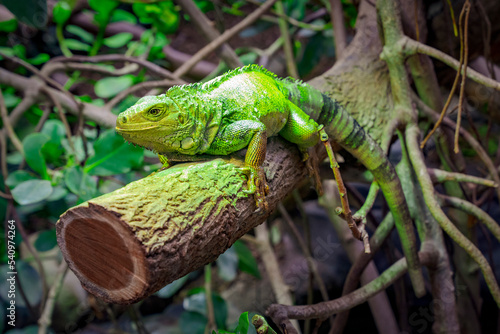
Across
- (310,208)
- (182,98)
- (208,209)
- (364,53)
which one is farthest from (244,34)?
(208,209)

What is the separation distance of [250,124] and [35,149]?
1.40 m

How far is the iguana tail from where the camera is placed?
1.84m

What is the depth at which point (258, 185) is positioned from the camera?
4.56ft

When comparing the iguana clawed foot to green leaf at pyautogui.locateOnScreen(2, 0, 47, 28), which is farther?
green leaf at pyautogui.locateOnScreen(2, 0, 47, 28)

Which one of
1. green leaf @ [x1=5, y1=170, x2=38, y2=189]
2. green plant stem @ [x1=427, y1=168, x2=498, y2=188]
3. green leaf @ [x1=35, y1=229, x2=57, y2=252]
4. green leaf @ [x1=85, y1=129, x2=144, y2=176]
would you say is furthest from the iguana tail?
green leaf @ [x1=35, y1=229, x2=57, y2=252]

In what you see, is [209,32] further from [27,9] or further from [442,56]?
[442,56]

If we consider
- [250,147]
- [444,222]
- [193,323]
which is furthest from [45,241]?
[444,222]

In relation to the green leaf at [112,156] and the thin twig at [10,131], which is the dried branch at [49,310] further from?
the thin twig at [10,131]

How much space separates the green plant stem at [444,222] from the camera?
1802 mm

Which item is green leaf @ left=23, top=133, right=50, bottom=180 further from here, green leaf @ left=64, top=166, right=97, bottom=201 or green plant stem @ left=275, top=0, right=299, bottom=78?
green plant stem @ left=275, top=0, right=299, bottom=78

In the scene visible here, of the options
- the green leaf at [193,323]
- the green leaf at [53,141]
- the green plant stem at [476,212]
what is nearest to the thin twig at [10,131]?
the green leaf at [53,141]

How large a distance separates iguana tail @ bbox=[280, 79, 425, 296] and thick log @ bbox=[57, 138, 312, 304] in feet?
2.31

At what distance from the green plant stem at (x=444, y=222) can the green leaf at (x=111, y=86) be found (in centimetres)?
225

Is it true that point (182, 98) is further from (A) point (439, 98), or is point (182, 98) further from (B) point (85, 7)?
(B) point (85, 7)
